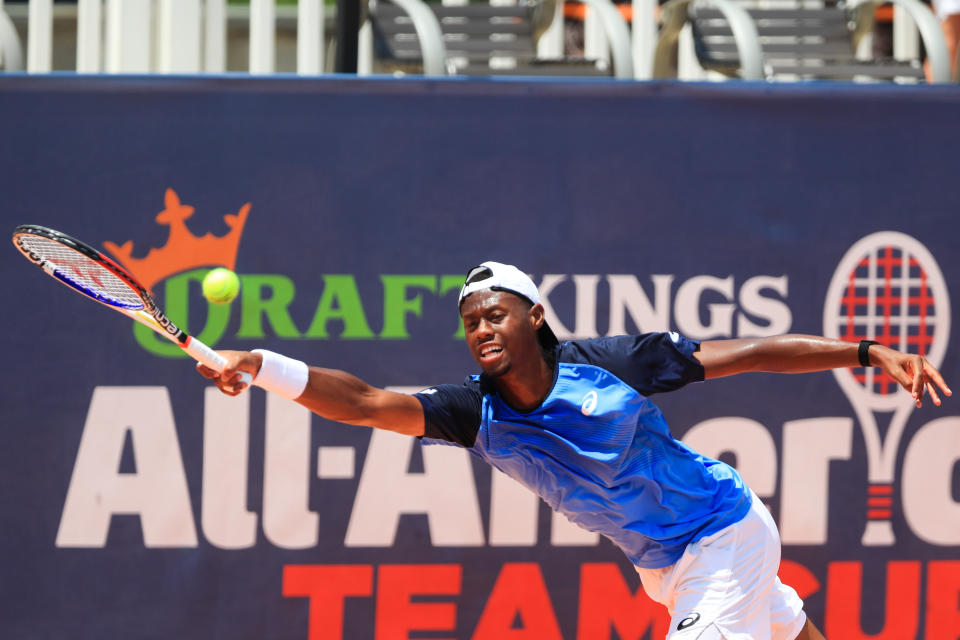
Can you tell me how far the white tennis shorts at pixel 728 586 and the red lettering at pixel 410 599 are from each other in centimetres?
102

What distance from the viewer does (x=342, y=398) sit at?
314 centimetres

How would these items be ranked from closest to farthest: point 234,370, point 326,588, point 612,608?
point 234,370 < point 326,588 < point 612,608

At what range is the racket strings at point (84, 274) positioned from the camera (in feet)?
10.5

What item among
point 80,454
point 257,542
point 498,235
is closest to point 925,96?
point 498,235

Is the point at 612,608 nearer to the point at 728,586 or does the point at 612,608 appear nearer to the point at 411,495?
the point at 411,495

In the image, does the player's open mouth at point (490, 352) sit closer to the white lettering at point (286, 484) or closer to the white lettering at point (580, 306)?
the white lettering at point (580, 306)

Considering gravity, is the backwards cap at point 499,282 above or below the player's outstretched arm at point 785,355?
above

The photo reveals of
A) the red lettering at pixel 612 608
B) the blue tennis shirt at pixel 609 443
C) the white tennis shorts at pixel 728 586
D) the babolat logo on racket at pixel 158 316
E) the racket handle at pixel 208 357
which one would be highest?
the babolat logo on racket at pixel 158 316

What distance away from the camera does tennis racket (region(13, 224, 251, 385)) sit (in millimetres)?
3043

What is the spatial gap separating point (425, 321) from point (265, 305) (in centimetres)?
59

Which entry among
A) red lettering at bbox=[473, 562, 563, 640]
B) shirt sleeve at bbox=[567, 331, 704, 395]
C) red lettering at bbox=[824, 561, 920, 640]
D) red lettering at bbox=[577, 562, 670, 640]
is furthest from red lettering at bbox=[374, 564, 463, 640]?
red lettering at bbox=[824, 561, 920, 640]

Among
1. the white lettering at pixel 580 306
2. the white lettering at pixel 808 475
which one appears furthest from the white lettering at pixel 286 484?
the white lettering at pixel 808 475

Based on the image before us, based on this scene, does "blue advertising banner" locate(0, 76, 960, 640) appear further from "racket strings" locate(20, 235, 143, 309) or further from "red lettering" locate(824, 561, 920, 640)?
"racket strings" locate(20, 235, 143, 309)

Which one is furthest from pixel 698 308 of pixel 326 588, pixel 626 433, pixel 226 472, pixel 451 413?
pixel 226 472
